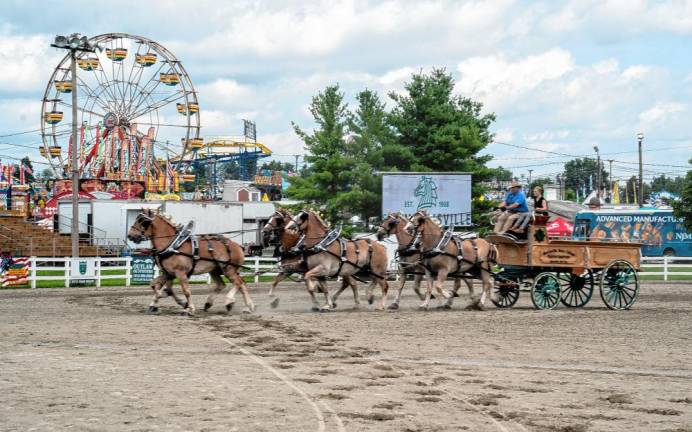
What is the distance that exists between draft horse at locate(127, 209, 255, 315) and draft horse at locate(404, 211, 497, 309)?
4.22 meters

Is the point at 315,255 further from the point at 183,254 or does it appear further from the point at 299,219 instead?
the point at 183,254

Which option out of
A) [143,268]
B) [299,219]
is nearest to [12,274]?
[143,268]

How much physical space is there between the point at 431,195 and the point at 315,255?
18.2 m

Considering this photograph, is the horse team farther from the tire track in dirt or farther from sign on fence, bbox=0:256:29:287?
sign on fence, bbox=0:256:29:287

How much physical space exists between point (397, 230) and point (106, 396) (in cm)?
1320

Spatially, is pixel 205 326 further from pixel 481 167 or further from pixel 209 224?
pixel 209 224

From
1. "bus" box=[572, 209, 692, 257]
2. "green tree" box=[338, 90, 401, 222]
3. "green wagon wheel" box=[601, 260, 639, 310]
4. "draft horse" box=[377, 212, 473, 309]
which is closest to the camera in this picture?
"green wagon wheel" box=[601, 260, 639, 310]

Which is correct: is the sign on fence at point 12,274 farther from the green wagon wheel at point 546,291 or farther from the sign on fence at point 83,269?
the green wagon wheel at point 546,291

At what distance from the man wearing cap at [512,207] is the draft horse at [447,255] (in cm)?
87

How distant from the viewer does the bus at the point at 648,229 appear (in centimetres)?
5206

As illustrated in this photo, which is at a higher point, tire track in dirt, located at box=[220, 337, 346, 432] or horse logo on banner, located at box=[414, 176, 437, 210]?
horse logo on banner, located at box=[414, 176, 437, 210]

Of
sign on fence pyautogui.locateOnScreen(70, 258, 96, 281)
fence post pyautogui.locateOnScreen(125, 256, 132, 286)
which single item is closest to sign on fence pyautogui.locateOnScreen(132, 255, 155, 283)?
fence post pyautogui.locateOnScreen(125, 256, 132, 286)

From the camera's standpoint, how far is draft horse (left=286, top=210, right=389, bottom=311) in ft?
68.2

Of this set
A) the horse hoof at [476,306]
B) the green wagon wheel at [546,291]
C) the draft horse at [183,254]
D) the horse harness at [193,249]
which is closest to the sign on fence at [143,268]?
the draft horse at [183,254]
